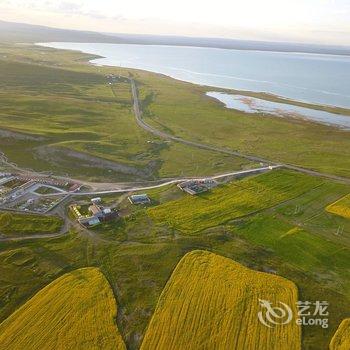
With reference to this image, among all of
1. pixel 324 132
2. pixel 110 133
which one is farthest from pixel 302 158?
pixel 110 133

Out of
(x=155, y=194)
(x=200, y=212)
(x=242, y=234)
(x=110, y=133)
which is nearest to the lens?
(x=242, y=234)

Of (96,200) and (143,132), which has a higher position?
(96,200)

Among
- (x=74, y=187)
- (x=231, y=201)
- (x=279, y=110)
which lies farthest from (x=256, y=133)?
(x=74, y=187)

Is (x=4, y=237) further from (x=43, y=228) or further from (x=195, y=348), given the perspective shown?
(x=195, y=348)

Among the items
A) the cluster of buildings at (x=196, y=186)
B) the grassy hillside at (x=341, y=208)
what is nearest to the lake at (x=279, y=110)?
the grassy hillside at (x=341, y=208)

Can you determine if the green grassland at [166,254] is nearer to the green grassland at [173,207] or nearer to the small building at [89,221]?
the green grassland at [173,207]

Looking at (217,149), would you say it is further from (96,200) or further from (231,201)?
(96,200)

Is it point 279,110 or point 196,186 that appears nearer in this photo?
point 196,186
